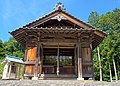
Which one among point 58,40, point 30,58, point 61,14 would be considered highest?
point 61,14

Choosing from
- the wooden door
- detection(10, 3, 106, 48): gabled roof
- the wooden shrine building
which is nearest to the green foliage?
detection(10, 3, 106, 48): gabled roof

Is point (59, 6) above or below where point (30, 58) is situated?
above

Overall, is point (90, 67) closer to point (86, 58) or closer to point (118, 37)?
point (86, 58)

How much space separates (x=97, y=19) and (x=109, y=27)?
237 inches

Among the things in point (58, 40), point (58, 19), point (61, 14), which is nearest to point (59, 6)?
point (61, 14)

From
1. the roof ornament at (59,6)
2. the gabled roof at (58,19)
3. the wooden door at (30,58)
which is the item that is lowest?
the wooden door at (30,58)

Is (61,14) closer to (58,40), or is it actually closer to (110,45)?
(58,40)

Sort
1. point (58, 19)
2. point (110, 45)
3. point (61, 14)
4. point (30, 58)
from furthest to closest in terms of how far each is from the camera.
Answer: point (110, 45) → point (61, 14) → point (58, 19) → point (30, 58)

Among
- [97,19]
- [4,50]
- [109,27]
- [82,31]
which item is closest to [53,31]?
[82,31]

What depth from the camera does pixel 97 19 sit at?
51188mm

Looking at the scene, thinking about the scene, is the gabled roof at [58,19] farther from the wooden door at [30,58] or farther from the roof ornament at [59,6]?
the wooden door at [30,58]

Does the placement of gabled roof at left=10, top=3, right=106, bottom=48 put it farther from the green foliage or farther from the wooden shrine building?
the green foliage

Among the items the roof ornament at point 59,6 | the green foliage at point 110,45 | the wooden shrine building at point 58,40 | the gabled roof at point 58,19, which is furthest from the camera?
the green foliage at point 110,45

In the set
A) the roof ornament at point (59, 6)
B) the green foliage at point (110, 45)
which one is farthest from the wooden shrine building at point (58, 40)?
the green foliage at point (110, 45)
